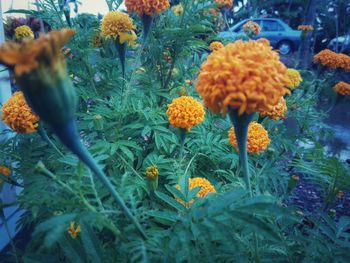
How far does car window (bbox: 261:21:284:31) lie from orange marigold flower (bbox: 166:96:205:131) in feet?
39.6

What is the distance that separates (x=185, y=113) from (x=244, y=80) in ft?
2.06

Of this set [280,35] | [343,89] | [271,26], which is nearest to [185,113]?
[343,89]

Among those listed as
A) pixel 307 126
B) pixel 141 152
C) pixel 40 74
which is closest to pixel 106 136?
pixel 141 152

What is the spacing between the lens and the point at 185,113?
1.28 m

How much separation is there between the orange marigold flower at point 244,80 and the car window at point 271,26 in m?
12.6

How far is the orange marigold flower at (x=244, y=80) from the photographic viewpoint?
0.65 meters

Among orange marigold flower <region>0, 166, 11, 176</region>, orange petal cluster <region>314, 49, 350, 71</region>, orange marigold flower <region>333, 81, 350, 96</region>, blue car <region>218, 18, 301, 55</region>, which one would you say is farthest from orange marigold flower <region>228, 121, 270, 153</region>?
blue car <region>218, 18, 301, 55</region>

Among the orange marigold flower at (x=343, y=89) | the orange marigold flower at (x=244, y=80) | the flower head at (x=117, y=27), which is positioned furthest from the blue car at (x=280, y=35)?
the orange marigold flower at (x=244, y=80)

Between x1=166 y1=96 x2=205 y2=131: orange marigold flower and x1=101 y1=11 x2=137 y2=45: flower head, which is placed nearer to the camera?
x1=166 y1=96 x2=205 y2=131: orange marigold flower

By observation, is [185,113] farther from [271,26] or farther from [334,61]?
[271,26]

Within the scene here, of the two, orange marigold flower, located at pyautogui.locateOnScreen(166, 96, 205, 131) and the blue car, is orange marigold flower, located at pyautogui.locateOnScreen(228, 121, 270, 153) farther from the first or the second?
the blue car

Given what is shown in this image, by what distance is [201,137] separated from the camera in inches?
64.2

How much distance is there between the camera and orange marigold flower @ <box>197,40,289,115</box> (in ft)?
2.14

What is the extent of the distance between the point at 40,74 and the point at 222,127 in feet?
4.99
